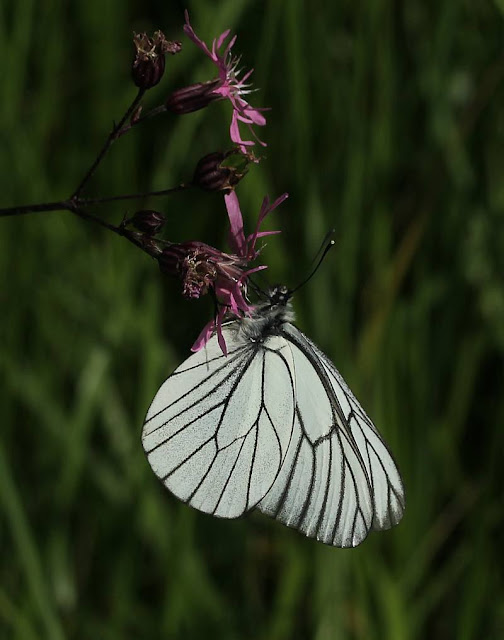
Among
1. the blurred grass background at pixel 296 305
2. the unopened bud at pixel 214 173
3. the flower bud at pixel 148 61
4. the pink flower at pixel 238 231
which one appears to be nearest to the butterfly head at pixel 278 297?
the pink flower at pixel 238 231

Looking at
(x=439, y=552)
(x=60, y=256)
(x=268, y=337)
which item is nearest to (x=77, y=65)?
(x=60, y=256)

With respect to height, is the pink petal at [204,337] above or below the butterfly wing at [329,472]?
above

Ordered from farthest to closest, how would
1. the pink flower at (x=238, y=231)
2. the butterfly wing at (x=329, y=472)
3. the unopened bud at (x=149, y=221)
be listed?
the butterfly wing at (x=329, y=472), the pink flower at (x=238, y=231), the unopened bud at (x=149, y=221)

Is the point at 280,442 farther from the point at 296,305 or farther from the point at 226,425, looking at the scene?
the point at 296,305

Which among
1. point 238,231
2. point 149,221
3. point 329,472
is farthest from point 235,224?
point 329,472

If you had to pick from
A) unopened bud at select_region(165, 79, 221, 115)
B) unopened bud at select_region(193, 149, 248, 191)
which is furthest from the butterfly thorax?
unopened bud at select_region(165, 79, 221, 115)

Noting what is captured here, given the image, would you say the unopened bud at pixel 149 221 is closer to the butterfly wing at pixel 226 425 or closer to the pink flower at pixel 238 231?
the pink flower at pixel 238 231

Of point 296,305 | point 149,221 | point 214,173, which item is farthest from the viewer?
point 296,305
